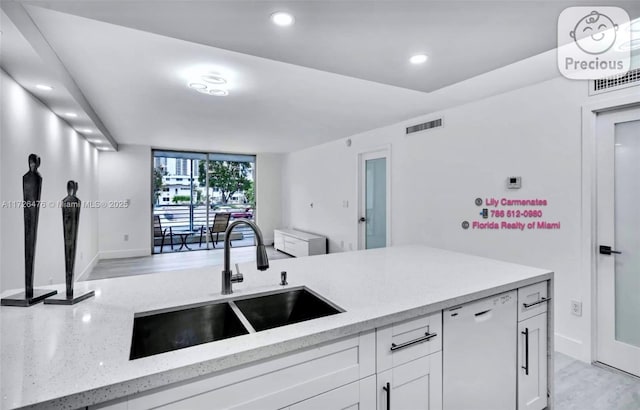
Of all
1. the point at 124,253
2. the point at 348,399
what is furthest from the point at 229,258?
the point at 124,253

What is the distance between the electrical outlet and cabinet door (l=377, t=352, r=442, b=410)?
2.02m

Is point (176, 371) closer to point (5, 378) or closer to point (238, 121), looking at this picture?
point (5, 378)

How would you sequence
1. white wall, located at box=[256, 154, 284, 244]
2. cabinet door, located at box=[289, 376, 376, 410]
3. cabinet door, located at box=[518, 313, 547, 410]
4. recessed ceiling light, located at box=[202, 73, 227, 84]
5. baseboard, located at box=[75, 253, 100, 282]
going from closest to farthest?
cabinet door, located at box=[289, 376, 376, 410] < cabinet door, located at box=[518, 313, 547, 410] < recessed ceiling light, located at box=[202, 73, 227, 84] < baseboard, located at box=[75, 253, 100, 282] < white wall, located at box=[256, 154, 284, 244]

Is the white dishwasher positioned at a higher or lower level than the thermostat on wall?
lower

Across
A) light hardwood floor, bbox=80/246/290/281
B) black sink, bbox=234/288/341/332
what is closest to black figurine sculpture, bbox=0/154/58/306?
black sink, bbox=234/288/341/332

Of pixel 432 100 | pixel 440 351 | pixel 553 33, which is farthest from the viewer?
pixel 432 100

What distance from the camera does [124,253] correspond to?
661 cm

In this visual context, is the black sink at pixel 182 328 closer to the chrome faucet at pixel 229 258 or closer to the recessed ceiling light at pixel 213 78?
the chrome faucet at pixel 229 258

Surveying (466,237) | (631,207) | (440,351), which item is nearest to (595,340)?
(631,207)

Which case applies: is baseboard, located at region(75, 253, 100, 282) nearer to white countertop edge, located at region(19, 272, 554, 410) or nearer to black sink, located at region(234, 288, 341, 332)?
black sink, located at region(234, 288, 341, 332)

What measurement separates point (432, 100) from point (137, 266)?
5804 mm

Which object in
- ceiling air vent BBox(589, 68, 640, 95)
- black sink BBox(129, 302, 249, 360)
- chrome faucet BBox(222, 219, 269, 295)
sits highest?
ceiling air vent BBox(589, 68, 640, 95)

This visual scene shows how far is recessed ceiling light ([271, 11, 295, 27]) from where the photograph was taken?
1495mm

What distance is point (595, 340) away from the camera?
2.52 metres
